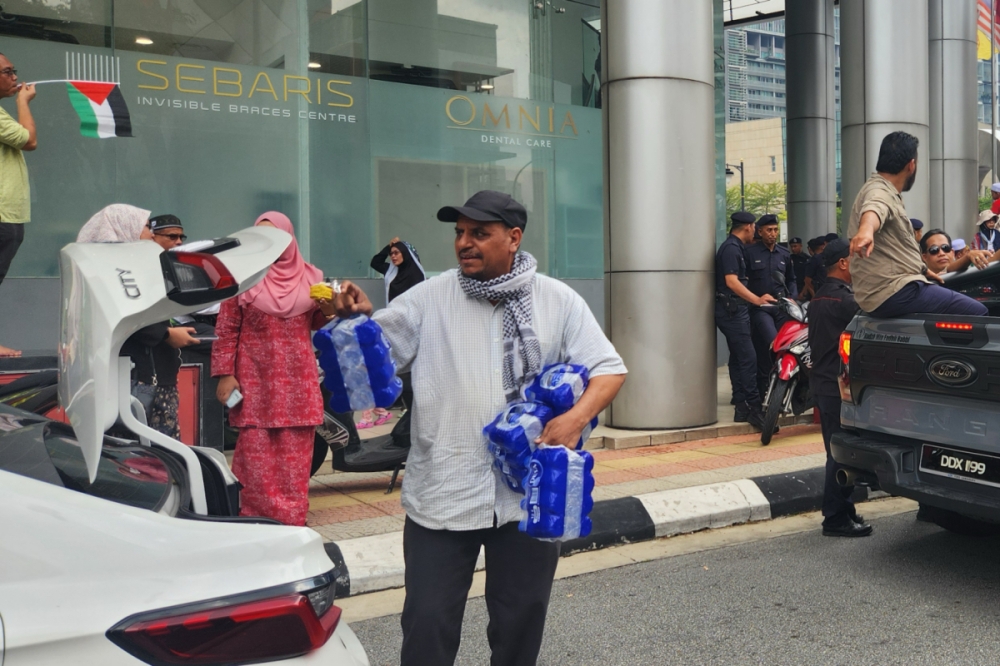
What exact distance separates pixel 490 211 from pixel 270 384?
2.54 meters

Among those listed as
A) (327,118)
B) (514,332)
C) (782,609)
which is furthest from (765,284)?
(514,332)

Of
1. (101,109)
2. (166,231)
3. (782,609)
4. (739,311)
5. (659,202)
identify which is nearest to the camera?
(782,609)

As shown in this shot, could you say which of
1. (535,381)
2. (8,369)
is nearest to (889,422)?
(535,381)

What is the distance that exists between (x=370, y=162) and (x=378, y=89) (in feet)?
2.70

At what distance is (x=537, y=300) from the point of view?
10.0 feet

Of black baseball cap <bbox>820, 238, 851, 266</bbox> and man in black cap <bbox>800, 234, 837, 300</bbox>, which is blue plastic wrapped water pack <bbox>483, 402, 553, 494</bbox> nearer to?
black baseball cap <bbox>820, 238, 851, 266</bbox>

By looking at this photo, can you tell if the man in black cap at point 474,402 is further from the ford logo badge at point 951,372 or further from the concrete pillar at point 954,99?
the concrete pillar at point 954,99

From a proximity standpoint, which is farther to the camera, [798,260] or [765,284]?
[798,260]

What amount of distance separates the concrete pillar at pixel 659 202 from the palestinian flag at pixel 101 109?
4.02 meters

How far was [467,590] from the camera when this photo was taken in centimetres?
297

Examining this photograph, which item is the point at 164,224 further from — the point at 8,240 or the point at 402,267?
the point at 402,267

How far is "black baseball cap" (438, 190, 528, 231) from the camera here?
2.90 m

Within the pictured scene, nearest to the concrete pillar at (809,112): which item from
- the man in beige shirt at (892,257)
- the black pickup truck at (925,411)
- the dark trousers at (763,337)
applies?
the dark trousers at (763,337)

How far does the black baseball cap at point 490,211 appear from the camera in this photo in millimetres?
2902
